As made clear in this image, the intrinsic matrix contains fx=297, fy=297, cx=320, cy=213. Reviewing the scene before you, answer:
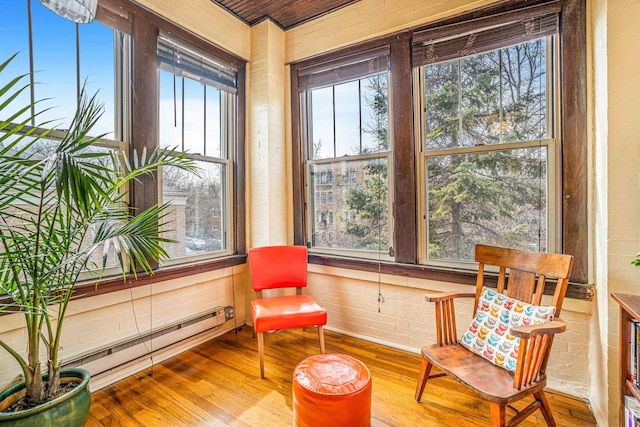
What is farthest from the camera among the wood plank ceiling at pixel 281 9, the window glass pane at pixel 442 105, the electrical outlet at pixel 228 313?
the electrical outlet at pixel 228 313

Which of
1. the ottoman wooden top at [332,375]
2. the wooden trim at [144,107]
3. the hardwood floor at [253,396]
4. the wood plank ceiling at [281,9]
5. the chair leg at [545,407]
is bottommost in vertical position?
the hardwood floor at [253,396]

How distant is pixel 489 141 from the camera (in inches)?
84.2

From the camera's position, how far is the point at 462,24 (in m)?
2.16

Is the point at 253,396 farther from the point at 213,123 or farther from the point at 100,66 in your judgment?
the point at 100,66

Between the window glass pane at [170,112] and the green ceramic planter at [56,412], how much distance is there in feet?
5.44

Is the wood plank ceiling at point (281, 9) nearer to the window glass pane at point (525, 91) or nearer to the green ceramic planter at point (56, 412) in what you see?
the window glass pane at point (525, 91)

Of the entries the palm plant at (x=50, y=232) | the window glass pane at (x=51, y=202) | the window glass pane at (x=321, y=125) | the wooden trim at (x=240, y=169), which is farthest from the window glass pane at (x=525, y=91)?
the window glass pane at (x=51, y=202)

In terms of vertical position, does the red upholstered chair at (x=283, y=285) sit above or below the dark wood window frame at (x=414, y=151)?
below

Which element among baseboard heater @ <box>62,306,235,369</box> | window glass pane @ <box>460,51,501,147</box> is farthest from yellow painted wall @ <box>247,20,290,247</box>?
window glass pane @ <box>460,51,501,147</box>

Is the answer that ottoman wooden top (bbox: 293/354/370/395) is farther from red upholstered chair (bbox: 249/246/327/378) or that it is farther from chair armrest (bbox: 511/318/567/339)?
chair armrest (bbox: 511/318/567/339)

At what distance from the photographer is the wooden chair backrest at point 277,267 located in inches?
98.9

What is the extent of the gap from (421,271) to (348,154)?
121 centimetres

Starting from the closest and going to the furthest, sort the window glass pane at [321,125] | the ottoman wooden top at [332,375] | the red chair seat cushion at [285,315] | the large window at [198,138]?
1. the ottoman wooden top at [332,375]
2. the red chair seat cushion at [285,315]
3. the large window at [198,138]
4. the window glass pane at [321,125]

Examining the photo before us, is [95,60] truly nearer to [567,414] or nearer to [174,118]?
[174,118]
